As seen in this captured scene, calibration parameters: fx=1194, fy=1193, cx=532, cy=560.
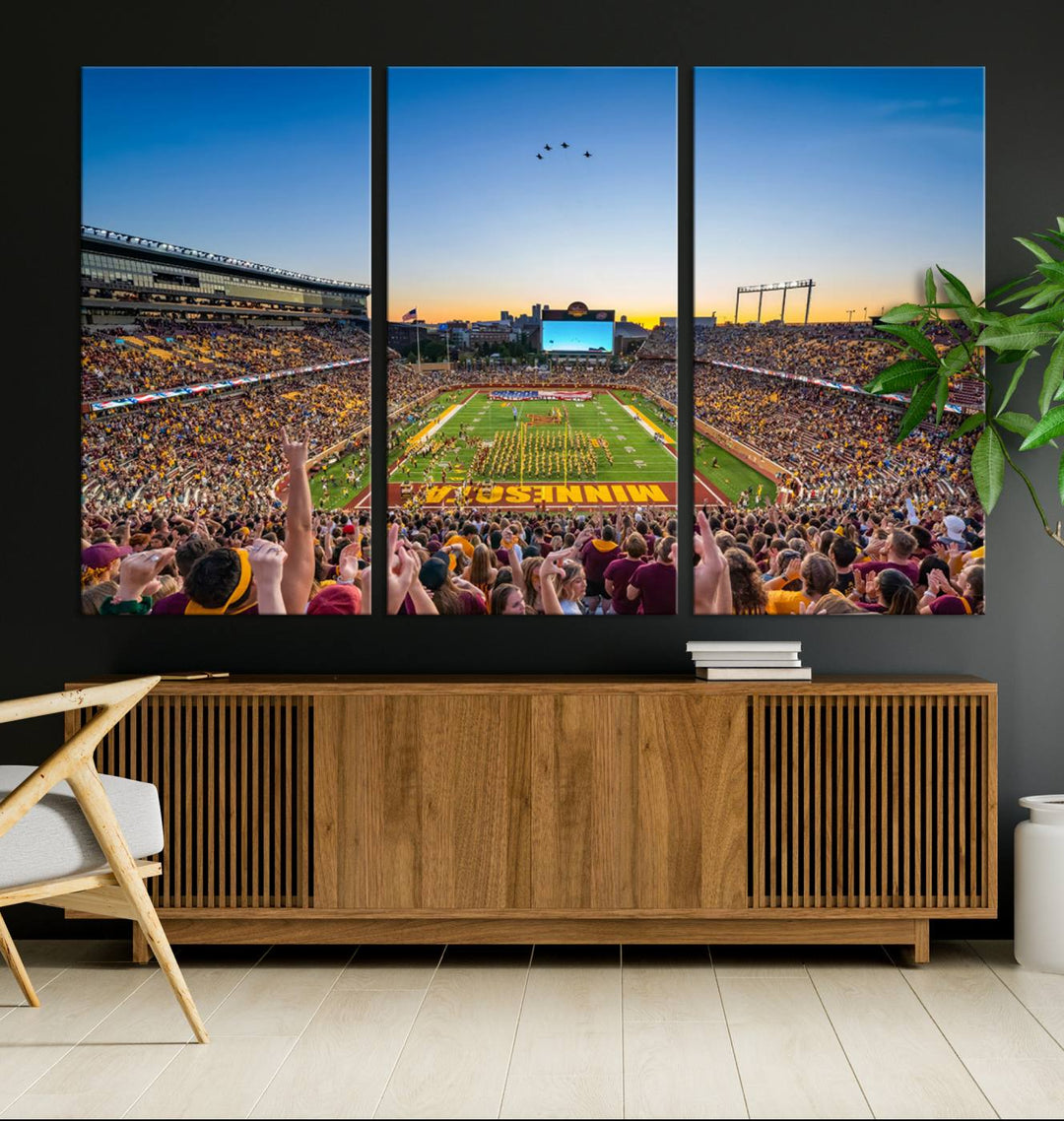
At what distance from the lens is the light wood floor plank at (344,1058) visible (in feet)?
7.95

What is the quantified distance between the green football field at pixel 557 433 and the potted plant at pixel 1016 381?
674 mm

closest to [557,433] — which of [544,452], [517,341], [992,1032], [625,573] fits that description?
[544,452]

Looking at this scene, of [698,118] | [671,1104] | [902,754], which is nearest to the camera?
[671,1104]

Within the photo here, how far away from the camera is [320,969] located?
3287mm

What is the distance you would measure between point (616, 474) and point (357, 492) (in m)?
0.78

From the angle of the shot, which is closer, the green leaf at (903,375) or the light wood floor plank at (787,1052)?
the light wood floor plank at (787,1052)

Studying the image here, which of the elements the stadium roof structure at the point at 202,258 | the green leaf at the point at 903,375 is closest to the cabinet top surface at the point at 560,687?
the green leaf at the point at 903,375

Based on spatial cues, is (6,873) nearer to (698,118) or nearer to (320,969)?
(320,969)

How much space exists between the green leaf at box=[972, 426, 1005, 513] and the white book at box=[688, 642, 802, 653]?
0.68 metres

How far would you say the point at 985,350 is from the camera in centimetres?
352

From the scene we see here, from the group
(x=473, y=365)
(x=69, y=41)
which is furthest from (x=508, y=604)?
(x=69, y=41)

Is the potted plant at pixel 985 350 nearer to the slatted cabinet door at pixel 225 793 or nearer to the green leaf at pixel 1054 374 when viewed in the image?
the green leaf at pixel 1054 374

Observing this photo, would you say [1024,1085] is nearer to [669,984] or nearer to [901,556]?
[669,984]

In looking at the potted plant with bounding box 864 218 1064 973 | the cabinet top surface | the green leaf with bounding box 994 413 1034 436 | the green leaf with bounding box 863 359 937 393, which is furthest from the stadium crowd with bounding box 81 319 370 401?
the green leaf with bounding box 994 413 1034 436
